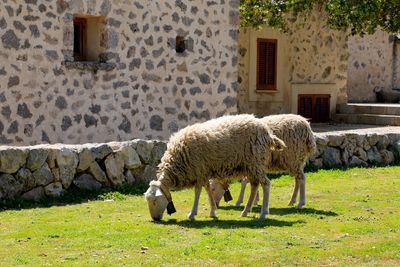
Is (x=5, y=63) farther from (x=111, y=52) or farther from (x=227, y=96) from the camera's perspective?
(x=227, y=96)

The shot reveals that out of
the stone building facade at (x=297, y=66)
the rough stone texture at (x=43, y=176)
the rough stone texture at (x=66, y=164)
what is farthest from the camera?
the stone building facade at (x=297, y=66)

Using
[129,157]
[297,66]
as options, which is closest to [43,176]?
[129,157]

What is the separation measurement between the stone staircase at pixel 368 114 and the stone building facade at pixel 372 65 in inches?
195

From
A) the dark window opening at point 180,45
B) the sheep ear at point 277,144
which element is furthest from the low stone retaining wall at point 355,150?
the sheep ear at point 277,144

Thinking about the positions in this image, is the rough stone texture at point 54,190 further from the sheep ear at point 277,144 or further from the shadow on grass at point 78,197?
the sheep ear at point 277,144

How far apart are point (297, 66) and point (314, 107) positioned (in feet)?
4.51

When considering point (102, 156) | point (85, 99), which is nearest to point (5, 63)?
point (85, 99)

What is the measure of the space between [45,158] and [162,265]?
15.2 feet

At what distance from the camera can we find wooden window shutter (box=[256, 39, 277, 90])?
23.4 meters

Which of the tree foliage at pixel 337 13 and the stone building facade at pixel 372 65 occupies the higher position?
the tree foliage at pixel 337 13

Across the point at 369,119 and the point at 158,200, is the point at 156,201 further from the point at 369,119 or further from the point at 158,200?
the point at 369,119

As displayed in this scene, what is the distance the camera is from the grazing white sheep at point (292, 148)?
11.7 m

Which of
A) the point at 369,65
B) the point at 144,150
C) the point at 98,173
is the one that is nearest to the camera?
the point at 98,173

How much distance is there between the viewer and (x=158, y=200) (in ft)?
33.3
